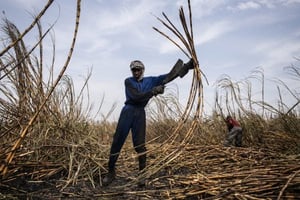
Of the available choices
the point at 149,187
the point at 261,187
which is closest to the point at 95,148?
the point at 149,187

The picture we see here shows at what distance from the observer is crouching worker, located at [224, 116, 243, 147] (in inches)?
219

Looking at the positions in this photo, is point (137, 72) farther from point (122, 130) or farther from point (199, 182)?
point (199, 182)

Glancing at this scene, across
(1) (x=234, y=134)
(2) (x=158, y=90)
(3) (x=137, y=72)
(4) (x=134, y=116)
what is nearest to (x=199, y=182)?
(2) (x=158, y=90)

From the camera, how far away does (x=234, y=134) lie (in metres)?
5.61

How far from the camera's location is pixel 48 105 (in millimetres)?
4340

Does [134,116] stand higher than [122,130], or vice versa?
[134,116]

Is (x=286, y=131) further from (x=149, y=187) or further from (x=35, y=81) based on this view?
(x=35, y=81)

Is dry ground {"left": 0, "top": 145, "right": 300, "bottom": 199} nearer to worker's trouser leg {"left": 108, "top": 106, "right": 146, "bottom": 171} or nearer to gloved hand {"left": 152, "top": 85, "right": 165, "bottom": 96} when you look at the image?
worker's trouser leg {"left": 108, "top": 106, "right": 146, "bottom": 171}

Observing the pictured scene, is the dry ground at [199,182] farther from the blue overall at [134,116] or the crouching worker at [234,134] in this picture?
the crouching worker at [234,134]

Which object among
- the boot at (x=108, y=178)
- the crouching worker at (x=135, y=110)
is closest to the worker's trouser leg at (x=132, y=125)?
the crouching worker at (x=135, y=110)

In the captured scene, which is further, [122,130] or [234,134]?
[234,134]

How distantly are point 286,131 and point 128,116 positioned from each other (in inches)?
103

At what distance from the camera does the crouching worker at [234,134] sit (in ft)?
18.2

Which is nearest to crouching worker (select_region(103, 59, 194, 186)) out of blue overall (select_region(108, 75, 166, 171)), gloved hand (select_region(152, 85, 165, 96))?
blue overall (select_region(108, 75, 166, 171))
